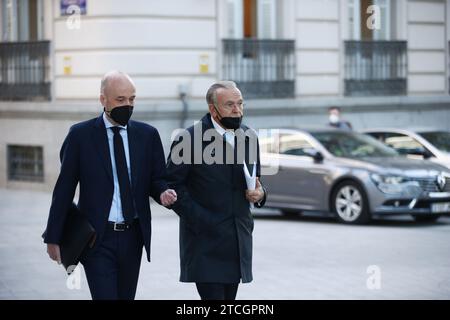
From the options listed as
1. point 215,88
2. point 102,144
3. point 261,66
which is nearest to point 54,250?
point 102,144

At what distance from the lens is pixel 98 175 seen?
21.1 feet

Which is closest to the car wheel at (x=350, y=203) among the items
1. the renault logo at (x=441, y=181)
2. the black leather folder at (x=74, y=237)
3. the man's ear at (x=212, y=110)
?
the renault logo at (x=441, y=181)

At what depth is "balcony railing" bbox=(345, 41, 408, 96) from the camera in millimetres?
24141

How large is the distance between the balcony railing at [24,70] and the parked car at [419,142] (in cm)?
732

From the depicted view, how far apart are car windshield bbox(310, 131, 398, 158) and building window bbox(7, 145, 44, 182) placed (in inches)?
291

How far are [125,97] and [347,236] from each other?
8557 mm

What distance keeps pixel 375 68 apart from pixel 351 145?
783 cm

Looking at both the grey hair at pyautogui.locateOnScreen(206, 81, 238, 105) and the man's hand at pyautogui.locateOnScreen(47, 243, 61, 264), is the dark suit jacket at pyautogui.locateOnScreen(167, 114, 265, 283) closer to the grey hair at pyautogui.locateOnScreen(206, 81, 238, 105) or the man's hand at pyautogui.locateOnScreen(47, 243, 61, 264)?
the grey hair at pyautogui.locateOnScreen(206, 81, 238, 105)

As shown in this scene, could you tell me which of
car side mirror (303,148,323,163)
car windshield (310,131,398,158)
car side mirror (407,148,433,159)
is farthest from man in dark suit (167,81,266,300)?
car side mirror (407,148,433,159)

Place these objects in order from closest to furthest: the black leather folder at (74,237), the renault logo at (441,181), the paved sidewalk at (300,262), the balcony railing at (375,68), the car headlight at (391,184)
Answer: the black leather folder at (74,237) < the paved sidewalk at (300,262) < the car headlight at (391,184) < the renault logo at (441,181) < the balcony railing at (375,68)

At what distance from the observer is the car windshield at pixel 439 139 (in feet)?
58.4

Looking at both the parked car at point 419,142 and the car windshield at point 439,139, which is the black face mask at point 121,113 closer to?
the parked car at point 419,142

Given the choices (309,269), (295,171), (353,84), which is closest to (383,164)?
(295,171)

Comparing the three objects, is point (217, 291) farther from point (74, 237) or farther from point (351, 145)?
point (351, 145)
